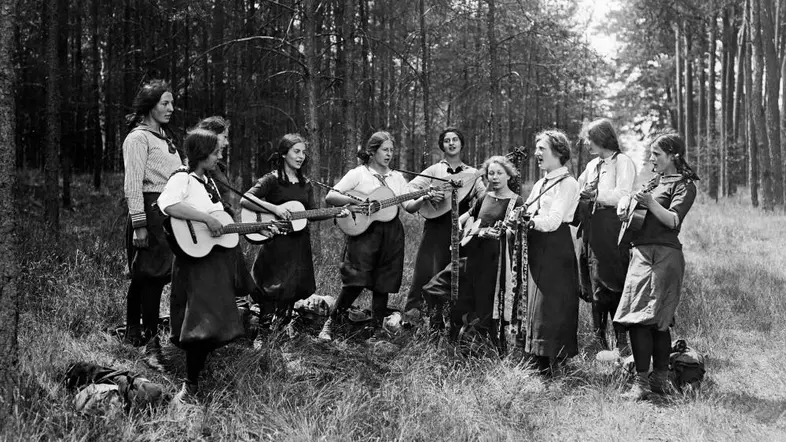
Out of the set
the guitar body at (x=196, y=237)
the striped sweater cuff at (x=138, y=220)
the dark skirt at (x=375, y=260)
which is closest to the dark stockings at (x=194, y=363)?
the guitar body at (x=196, y=237)

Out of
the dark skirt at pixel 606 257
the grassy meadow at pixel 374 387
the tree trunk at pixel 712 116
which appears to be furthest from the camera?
the tree trunk at pixel 712 116

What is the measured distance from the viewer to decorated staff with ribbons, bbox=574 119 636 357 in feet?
18.1

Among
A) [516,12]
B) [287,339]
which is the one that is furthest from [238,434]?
[516,12]

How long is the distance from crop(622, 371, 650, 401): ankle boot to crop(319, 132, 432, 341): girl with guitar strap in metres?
2.22

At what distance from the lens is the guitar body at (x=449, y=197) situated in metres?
5.89

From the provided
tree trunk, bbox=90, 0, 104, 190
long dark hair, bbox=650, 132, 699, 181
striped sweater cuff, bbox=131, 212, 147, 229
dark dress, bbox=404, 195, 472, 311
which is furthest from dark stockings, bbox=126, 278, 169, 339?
tree trunk, bbox=90, 0, 104, 190

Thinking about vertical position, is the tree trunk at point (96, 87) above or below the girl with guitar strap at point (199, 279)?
above

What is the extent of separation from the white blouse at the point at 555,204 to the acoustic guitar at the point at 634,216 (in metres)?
0.41

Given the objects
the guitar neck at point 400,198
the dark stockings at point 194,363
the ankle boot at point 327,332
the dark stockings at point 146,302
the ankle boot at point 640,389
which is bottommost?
the ankle boot at point 640,389

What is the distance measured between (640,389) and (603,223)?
1.68m

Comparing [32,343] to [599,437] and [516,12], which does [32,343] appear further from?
Result: [516,12]

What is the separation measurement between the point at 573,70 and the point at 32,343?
8992mm

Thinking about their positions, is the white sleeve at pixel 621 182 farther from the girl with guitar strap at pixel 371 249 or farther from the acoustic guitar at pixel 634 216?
the girl with guitar strap at pixel 371 249

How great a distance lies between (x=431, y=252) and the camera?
19.5 feet
